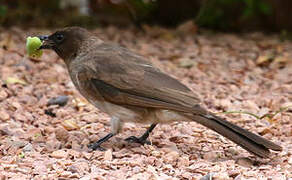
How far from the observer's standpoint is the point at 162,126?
599cm

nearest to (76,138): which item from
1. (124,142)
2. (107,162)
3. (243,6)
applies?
(124,142)

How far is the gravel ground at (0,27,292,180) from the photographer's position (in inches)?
179

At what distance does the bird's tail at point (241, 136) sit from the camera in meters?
4.85

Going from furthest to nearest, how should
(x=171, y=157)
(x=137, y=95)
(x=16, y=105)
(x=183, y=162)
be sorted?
(x=16, y=105) < (x=137, y=95) < (x=171, y=157) < (x=183, y=162)

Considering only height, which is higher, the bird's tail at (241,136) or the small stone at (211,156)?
the bird's tail at (241,136)

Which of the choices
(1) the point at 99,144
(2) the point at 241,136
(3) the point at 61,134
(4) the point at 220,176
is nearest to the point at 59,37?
(3) the point at 61,134

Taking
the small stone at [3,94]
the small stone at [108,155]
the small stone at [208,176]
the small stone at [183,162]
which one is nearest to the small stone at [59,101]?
the small stone at [3,94]

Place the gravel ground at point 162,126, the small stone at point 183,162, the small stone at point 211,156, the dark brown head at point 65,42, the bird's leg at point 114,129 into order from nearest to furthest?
the gravel ground at point 162,126 < the small stone at point 183,162 < the small stone at point 211,156 < the bird's leg at point 114,129 < the dark brown head at point 65,42

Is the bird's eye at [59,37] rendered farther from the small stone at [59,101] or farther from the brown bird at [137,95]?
the small stone at [59,101]

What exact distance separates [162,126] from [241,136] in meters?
1.21

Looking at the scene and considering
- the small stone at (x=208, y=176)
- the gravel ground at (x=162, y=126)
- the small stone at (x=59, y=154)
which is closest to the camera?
the small stone at (x=208, y=176)

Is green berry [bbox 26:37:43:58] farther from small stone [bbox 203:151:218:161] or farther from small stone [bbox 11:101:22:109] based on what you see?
small stone [bbox 203:151:218:161]

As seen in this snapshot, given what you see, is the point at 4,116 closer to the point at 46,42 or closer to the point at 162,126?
the point at 46,42

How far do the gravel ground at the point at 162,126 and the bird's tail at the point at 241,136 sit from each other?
0.12 meters
